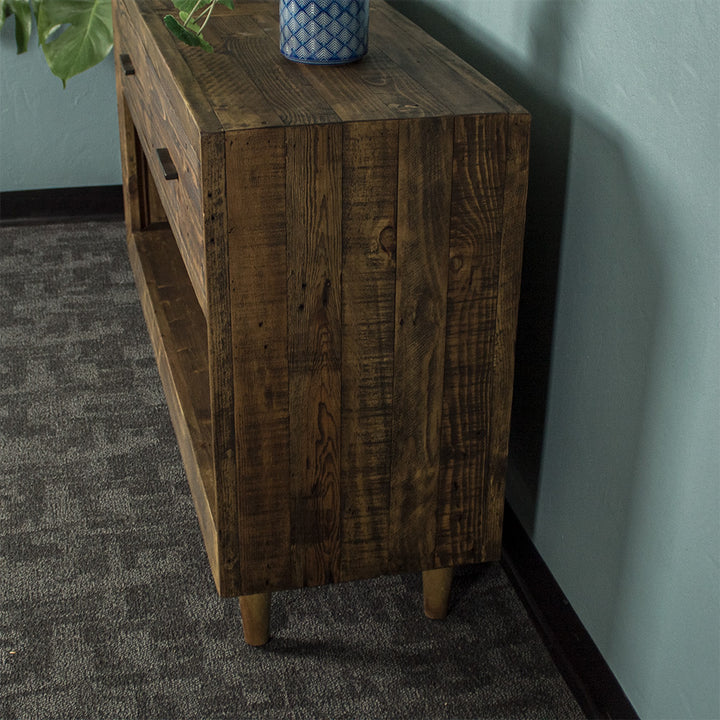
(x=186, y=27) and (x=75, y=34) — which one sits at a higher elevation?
(x=186, y=27)

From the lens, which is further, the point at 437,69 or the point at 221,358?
the point at 437,69

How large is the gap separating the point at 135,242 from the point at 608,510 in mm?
1429

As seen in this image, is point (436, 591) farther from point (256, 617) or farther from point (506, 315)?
→ point (506, 315)

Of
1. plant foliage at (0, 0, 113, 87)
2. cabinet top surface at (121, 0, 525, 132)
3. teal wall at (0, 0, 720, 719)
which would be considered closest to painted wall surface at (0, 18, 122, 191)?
plant foliage at (0, 0, 113, 87)

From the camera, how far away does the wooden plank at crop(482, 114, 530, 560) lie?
→ 3.94ft

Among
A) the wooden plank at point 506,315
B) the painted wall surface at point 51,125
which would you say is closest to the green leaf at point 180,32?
the wooden plank at point 506,315

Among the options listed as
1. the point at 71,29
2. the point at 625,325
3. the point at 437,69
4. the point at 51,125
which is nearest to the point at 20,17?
the point at 71,29

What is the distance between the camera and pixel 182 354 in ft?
6.05

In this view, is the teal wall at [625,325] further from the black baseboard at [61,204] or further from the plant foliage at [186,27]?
the black baseboard at [61,204]

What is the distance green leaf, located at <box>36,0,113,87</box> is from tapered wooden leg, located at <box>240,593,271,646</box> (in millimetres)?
1748

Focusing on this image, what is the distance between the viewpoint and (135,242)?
233 cm

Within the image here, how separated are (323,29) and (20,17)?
1.66 m

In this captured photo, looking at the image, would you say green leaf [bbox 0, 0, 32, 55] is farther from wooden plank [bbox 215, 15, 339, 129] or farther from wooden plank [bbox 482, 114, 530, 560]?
wooden plank [bbox 482, 114, 530, 560]

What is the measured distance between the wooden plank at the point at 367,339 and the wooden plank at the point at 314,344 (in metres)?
0.01
